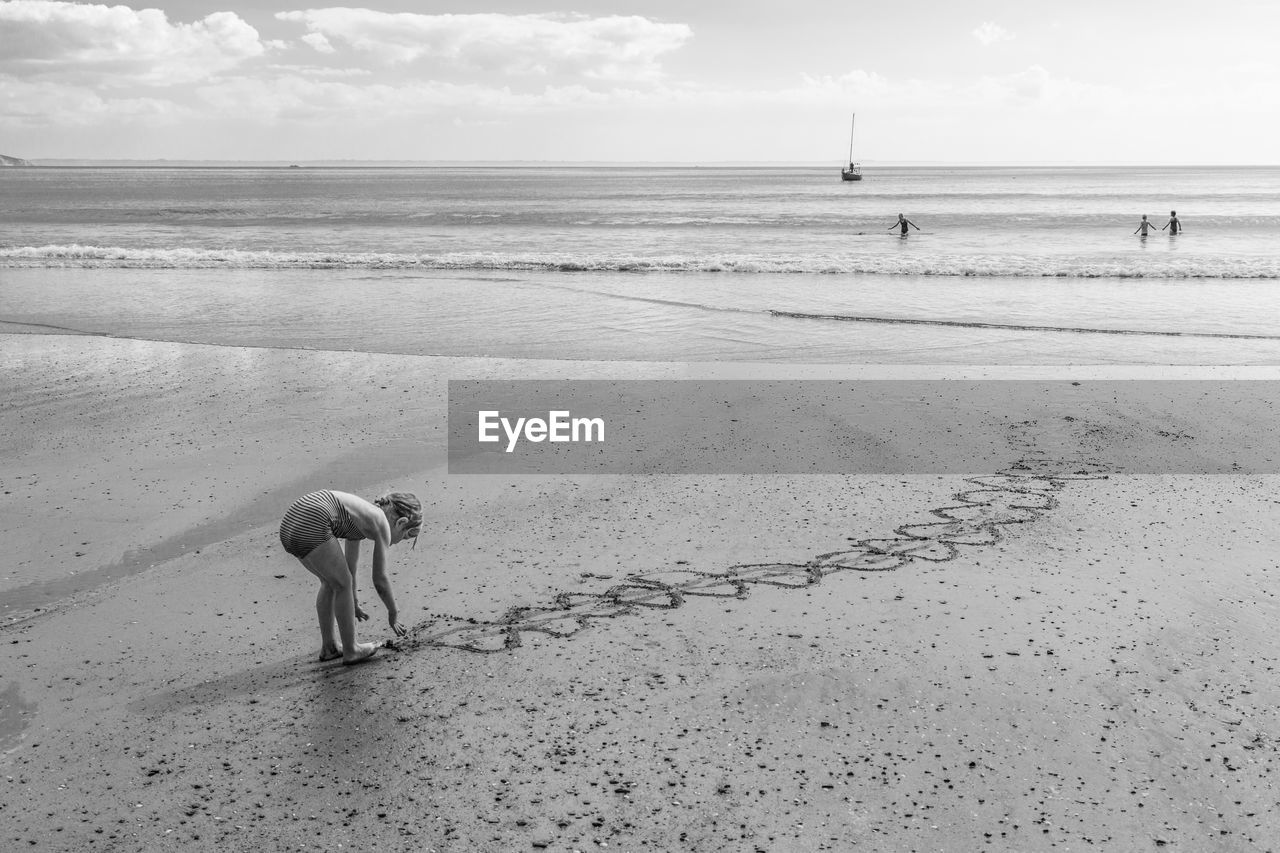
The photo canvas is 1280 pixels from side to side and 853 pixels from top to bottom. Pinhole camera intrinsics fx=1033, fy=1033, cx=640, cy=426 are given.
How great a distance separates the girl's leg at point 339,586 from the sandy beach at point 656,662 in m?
0.15

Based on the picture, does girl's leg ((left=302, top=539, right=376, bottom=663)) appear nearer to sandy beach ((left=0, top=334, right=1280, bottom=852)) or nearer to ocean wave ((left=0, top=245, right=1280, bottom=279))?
sandy beach ((left=0, top=334, right=1280, bottom=852))

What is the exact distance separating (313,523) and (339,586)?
410 mm

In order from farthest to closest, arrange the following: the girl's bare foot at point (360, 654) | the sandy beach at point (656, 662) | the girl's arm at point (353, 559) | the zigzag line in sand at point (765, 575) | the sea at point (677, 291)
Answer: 1. the sea at point (677, 291)
2. the zigzag line in sand at point (765, 575)
3. the girl's arm at point (353, 559)
4. the girl's bare foot at point (360, 654)
5. the sandy beach at point (656, 662)

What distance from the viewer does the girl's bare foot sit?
19.5 ft

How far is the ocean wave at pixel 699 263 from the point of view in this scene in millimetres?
28156

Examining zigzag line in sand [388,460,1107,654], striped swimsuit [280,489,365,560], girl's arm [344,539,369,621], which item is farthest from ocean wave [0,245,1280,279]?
striped swimsuit [280,489,365,560]

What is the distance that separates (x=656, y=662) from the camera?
6.00m

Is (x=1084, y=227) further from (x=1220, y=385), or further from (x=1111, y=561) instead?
(x=1111, y=561)

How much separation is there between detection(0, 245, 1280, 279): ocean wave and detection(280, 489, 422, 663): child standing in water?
23.7m

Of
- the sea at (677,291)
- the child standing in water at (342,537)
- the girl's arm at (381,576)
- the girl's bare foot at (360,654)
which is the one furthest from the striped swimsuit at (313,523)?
the sea at (677,291)

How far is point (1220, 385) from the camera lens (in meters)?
13.1

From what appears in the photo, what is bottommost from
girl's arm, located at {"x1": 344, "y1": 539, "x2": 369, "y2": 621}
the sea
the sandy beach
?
the sandy beach

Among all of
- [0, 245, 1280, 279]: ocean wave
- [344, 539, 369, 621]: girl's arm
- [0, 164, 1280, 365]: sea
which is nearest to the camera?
[344, 539, 369, 621]: girl's arm

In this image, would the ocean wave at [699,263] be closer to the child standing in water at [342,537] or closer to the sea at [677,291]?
the sea at [677,291]
